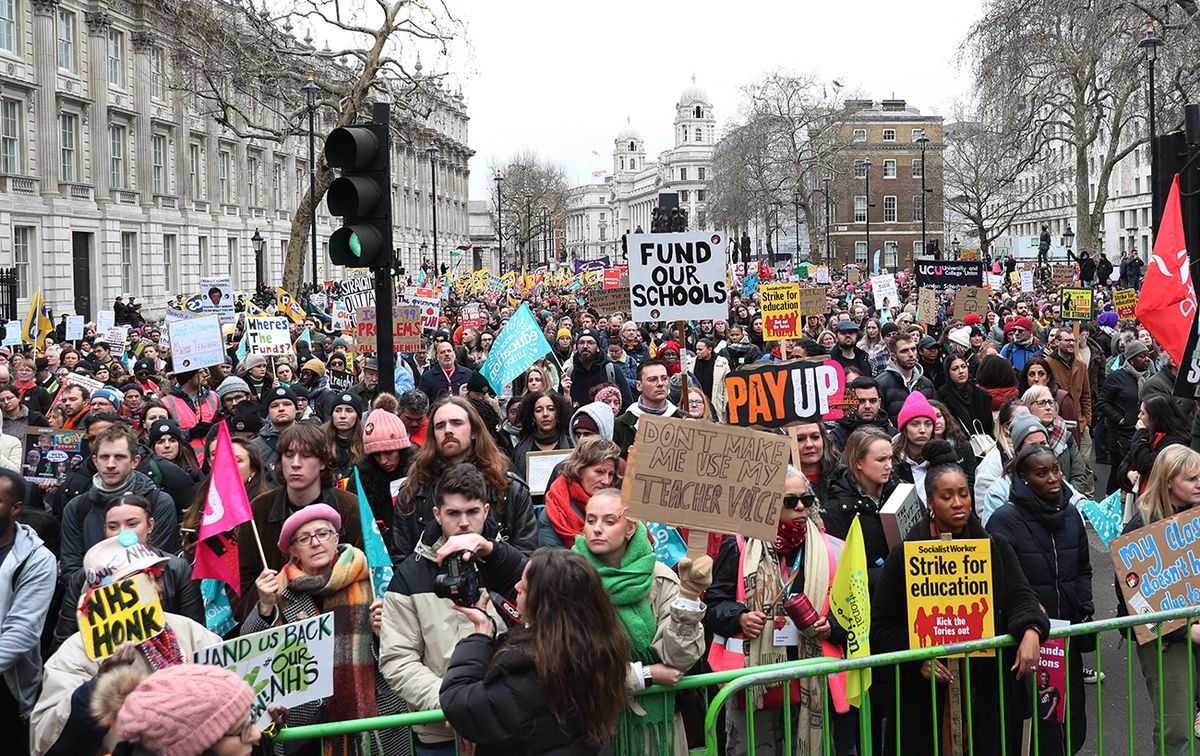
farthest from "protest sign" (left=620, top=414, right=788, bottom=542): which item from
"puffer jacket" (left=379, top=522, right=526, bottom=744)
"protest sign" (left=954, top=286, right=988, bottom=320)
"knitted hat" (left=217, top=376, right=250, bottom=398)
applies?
"protest sign" (left=954, top=286, right=988, bottom=320)

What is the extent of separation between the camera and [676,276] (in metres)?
9.24

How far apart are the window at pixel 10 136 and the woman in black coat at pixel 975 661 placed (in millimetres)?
34774

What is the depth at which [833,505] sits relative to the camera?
234 inches

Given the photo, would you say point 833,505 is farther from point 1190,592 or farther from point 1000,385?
point 1000,385

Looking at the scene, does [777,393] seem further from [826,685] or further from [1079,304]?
[1079,304]

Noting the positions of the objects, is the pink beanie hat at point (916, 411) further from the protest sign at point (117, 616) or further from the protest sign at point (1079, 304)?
the protest sign at point (1079, 304)

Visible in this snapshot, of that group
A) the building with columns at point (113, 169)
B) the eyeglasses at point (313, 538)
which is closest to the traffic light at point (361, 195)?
the eyeglasses at point (313, 538)

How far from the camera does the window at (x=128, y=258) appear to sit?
41844mm

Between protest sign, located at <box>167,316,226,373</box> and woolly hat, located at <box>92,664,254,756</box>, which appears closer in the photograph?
woolly hat, located at <box>92,664,254,756</box>

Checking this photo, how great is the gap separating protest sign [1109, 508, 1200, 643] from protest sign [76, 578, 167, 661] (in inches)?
151

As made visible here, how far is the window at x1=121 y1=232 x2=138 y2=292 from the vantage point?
137 ft

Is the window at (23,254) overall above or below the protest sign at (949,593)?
above

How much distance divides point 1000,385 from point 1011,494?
14.9 feet

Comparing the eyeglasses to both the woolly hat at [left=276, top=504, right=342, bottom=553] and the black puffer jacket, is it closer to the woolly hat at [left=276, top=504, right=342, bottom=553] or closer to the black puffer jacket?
the woolly hat at [left=276, top=504, right=342, bottom=553]
